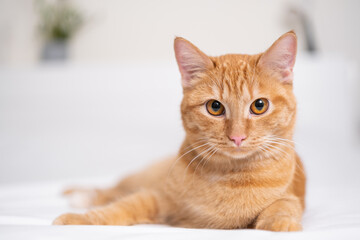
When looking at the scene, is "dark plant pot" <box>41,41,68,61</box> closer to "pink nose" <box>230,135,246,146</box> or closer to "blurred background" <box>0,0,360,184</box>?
"blurred background" <box>0,0,360,184</box>

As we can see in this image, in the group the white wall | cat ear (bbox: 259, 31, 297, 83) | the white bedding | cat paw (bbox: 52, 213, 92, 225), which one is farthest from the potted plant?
cat ear (bbox: 259, 31, 297, 83)

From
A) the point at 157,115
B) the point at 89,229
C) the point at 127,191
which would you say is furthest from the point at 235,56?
the point at 157,115

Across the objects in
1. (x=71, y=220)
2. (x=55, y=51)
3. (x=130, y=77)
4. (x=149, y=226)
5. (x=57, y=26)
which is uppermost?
(x=57, y=26)

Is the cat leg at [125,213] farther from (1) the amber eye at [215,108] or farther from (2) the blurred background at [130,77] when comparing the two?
(2) the blurred background at [130,77]

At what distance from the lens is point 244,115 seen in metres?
1.29

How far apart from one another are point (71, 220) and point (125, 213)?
247mm

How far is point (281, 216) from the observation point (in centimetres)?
118

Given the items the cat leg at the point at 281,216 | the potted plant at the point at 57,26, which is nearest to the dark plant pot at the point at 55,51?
the potted plant at the point at 57,26

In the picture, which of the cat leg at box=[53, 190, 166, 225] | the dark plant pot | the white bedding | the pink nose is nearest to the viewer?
the white bedding

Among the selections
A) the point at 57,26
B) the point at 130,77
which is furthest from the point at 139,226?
the point at 57,26

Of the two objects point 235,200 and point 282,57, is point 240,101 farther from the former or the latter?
point 235,200

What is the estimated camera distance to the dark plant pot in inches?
160

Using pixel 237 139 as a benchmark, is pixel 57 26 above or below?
above

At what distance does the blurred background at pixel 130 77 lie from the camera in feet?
11.2
